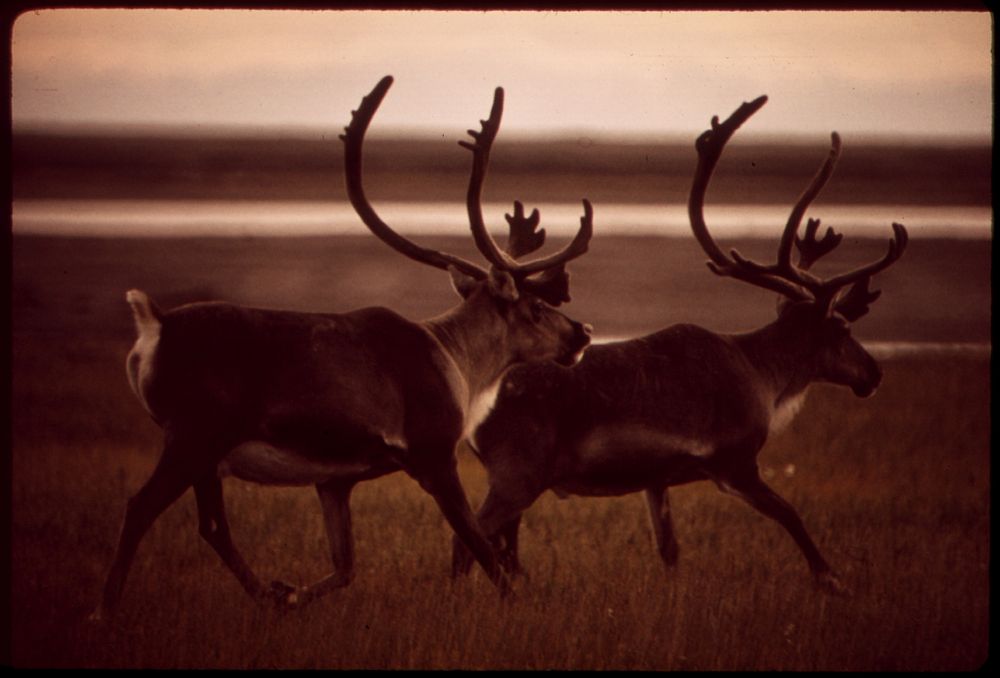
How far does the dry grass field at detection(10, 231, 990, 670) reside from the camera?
22.9 feet

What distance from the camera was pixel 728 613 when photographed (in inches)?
296

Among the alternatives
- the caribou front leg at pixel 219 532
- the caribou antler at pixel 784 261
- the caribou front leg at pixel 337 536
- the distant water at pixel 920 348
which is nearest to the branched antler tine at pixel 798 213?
the caribou antler at pixel 784 261

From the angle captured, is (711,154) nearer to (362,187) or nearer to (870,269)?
(870,269)

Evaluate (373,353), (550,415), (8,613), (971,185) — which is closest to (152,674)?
(8,613)

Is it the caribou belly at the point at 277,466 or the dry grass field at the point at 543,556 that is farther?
the caribou belly at the point at 277,466

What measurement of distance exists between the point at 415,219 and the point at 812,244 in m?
10.0

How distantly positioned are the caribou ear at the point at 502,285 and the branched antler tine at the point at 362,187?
0.08 meters

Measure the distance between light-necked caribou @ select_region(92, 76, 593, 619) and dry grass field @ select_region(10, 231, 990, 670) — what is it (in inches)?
15.4

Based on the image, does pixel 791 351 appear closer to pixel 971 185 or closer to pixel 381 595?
pixel 381 595

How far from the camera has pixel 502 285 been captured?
26.7 ft

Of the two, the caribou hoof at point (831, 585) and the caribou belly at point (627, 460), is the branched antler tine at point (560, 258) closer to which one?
the caribou belly at point (627, 460)

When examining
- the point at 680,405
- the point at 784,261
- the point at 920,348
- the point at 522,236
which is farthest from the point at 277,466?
the point at 920,348

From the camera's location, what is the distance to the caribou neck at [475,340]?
8023mm

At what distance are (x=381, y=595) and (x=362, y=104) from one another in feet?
6.93
